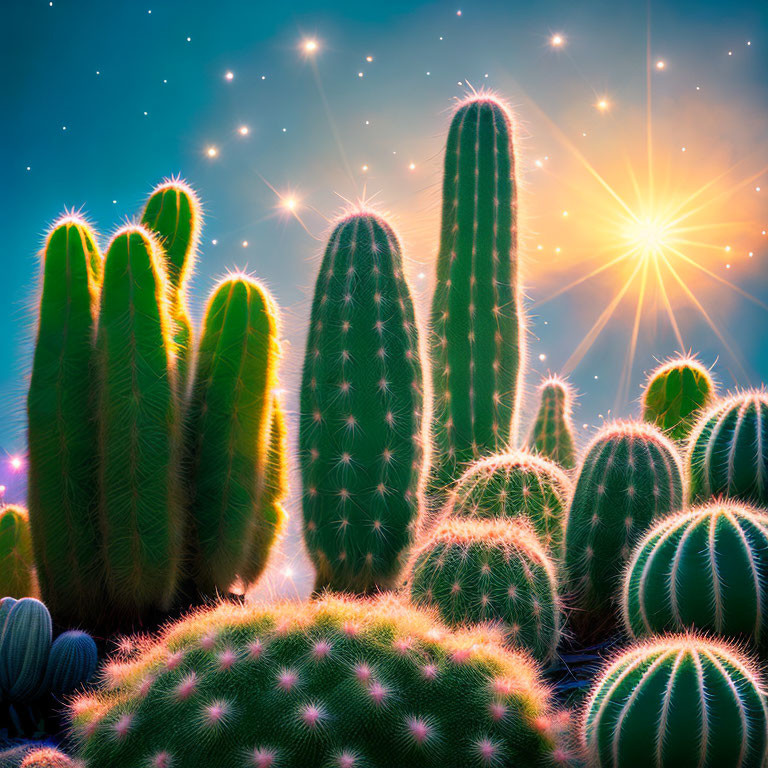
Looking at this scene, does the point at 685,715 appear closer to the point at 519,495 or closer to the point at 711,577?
the point at 711,577

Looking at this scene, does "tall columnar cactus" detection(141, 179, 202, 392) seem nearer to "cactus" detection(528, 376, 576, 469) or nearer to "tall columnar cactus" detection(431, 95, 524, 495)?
"tall columnar cactus" detection(431, 95, 524, 495)

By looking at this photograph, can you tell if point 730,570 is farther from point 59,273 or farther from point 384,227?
point 59,273

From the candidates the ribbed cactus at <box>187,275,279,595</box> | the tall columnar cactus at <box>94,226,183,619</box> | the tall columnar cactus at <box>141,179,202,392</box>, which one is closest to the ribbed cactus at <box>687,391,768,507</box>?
the ribbed cactus at <box>187,275,279,595</box>

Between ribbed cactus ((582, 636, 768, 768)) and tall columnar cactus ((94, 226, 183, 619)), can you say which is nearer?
ribbed cactus ((582, 636, 768, 768))

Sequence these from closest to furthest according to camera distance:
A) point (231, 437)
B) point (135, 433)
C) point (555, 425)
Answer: point (135, 433), point (231, 437), point (555, 425)

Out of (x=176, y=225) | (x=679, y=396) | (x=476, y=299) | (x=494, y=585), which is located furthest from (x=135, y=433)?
(x=679, y=396)

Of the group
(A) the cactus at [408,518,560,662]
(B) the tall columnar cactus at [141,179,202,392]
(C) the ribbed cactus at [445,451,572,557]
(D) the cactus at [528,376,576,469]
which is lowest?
(A) the cactus at [408,518,560,662]

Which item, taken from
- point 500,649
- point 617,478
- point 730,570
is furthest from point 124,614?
point 730,570
